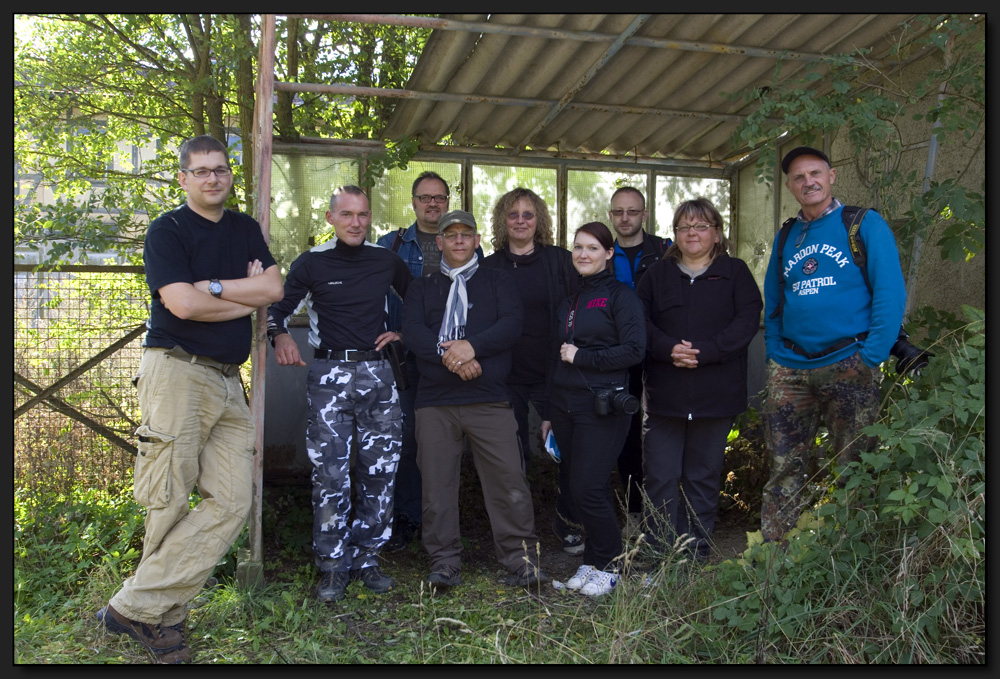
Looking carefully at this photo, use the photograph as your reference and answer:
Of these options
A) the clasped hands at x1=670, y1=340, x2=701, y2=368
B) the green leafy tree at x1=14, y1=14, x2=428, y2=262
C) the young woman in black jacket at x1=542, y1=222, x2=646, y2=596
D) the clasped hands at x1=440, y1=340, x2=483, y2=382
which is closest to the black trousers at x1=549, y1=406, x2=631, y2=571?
the young woman in black jacket at x1=542, y1=222, x2=646, y2=596

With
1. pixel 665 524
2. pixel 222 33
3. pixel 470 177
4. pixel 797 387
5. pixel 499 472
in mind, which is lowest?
pixel 665 524

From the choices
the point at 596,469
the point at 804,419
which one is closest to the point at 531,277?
the point at 596,469

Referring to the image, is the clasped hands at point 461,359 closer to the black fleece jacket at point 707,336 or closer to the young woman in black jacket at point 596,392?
the young woman in black jacket at point 596,392

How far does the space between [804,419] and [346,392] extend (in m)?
2.47

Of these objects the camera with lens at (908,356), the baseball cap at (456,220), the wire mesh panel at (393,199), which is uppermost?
the wire mesh panel at (393,199)

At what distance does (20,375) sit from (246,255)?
325 centimetres

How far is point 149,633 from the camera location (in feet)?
11.4

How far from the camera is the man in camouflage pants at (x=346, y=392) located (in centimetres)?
418

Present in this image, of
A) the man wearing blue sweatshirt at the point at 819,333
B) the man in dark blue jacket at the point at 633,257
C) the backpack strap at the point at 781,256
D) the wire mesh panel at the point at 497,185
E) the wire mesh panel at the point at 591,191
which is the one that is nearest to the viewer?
the man wearing blue sweatshirt at the point at 819,333

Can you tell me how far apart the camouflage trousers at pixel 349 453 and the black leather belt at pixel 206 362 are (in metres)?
0.57

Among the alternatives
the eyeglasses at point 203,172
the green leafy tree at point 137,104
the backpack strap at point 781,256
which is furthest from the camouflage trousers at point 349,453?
the green leafy tree at point 137,104

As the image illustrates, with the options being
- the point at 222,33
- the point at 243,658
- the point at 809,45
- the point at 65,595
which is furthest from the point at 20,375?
the point at 809,45

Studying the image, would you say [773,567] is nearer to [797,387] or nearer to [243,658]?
[797,387]

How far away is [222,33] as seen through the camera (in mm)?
5848
